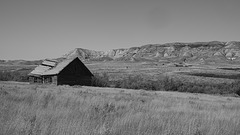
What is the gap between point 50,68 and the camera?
41.9 meters

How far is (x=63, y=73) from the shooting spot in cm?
3875

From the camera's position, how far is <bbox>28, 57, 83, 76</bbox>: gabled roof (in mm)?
38925

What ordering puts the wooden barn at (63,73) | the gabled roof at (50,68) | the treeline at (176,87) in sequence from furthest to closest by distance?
the treeline at (176,87)
the gabled roof at (50,68)
the wooden barn at (63,73)

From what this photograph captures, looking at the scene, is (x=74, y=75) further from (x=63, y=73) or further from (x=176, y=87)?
(x=176, y=87)

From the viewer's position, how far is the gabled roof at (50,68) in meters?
38.9

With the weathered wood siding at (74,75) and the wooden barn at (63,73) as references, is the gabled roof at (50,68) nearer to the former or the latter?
the wooden barn at (63,73)

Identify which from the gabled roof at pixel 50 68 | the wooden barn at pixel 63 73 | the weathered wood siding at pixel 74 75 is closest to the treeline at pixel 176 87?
the weathered wood siding at pixel 74 75

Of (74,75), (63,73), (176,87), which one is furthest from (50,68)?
(176,87)

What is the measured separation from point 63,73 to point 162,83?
1800 centimetres

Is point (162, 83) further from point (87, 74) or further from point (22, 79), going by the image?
point (22, 79)

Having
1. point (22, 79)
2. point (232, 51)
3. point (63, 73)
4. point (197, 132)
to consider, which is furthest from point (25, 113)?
point (232, 51)

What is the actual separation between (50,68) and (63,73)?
14.8 feet

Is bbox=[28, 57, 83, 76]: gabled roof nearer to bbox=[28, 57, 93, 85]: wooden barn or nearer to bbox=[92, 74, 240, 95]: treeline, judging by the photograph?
bbox=[28, 57, 93, 85]: wooden barn

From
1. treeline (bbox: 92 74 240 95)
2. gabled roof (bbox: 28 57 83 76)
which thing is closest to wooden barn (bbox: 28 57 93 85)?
gabled roof (bbox: 28 57 83 76)
